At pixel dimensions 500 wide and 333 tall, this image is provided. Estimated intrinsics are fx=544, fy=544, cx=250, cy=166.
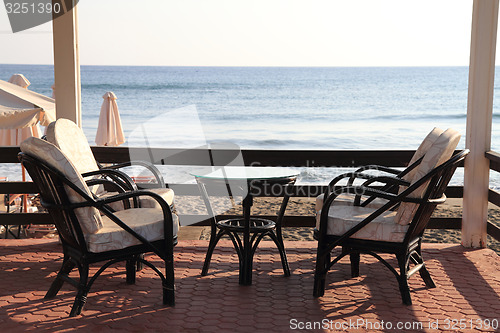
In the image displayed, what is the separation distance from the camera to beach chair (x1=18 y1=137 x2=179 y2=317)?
9.03ft

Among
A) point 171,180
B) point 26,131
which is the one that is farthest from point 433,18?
point 26,131

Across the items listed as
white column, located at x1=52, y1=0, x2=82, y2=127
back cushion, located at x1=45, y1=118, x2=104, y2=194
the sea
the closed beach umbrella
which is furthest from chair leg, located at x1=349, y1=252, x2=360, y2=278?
the sea

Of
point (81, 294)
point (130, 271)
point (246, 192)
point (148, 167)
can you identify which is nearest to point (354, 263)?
point (246, 192)

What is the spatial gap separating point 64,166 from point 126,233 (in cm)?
50

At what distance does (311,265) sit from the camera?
3906 mm

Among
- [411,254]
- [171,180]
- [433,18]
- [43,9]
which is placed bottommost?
[171,180]

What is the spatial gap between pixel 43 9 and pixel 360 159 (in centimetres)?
279

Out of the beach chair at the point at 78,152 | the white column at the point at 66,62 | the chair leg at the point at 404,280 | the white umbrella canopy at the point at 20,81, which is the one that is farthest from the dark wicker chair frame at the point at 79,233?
the white umbrella canopy at the point at 20,81

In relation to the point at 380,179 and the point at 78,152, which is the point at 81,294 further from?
the point at 380,179

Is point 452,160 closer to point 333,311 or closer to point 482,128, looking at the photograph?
A: point 333,311

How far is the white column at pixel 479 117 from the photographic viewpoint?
4129 millimetres

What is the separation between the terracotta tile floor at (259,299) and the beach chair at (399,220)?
0.23 m

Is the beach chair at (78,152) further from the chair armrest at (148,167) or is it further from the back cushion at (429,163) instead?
the back cushion at (429,163)

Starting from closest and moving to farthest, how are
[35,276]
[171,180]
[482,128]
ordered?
[35,276], [482,128], [171,180]
